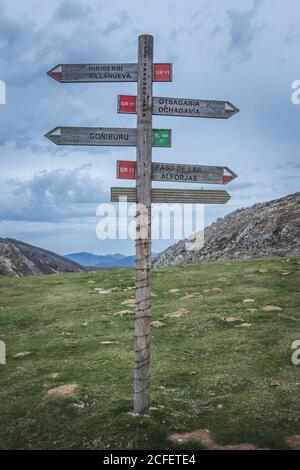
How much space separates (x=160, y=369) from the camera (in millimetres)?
14945

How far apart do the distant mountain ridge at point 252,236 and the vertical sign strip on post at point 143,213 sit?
103 ft

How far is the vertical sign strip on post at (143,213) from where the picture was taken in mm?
11141

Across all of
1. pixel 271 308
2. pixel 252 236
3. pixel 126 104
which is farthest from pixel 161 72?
pixel 252 236

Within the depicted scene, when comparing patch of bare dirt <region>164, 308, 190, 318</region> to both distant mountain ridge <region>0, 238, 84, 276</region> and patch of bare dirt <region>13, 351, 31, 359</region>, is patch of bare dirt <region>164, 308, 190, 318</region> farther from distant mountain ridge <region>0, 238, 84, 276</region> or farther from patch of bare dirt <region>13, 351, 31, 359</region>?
distant mountain ridge <region>0, 238, 84, 276</region>

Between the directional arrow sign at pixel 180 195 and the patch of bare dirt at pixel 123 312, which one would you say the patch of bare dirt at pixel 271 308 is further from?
the directional arrow sign at pixel 180 195

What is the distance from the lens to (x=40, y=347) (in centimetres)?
1806

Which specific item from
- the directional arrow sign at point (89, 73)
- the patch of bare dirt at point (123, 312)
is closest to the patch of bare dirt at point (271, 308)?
the patch of bare dirt at point (123, 312)

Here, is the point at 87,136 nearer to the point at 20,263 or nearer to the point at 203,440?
the point at 203,440

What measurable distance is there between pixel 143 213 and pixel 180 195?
108 centimetres

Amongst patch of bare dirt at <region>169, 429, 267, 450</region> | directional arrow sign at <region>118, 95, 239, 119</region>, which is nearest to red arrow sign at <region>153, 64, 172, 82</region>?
directional arrow sign at <region>118, 95, 239, 119</region>

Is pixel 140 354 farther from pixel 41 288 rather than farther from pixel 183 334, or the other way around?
pixel 41 288

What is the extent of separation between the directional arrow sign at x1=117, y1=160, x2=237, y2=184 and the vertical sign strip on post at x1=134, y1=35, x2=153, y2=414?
0.23 meters
